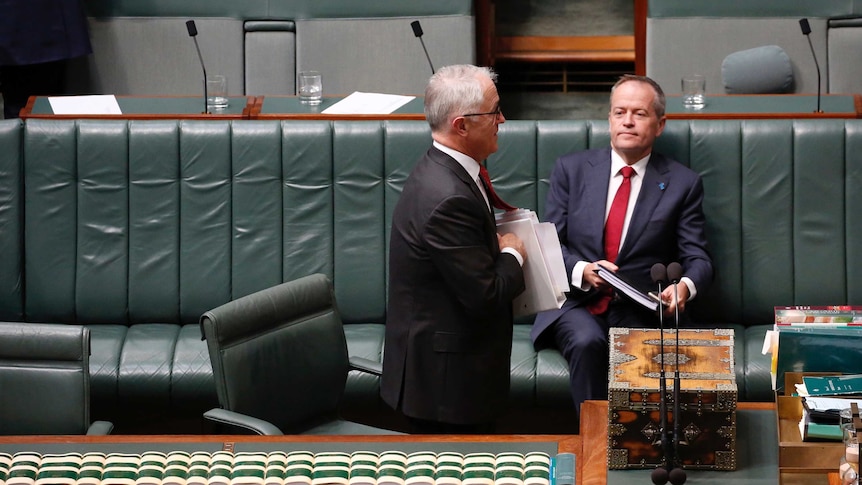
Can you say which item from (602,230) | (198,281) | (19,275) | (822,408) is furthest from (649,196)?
(19,275)

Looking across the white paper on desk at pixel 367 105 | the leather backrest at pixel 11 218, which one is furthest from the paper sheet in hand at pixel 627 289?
the leather backrest at pixel 11 218

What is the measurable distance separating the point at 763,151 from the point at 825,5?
5.80ft

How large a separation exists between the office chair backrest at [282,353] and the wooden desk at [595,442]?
949mm

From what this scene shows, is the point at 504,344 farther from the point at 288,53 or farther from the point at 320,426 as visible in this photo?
the point at 288,53

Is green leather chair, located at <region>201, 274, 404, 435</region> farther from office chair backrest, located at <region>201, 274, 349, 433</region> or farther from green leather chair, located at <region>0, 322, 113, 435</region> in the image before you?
green leather chair, located at <region>0, 322, 113, 435</region>

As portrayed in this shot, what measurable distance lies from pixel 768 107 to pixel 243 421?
2612 mm

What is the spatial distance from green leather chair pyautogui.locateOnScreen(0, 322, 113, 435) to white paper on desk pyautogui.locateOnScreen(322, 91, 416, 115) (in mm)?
1865

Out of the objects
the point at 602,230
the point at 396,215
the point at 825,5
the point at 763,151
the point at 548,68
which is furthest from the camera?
the point at 548,68

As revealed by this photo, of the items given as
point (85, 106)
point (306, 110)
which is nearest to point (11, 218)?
point (85, 106)

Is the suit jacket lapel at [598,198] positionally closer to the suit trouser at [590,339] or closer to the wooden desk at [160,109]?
the suit trouser at [590,339]

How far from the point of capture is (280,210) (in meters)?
4.55

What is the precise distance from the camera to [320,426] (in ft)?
11.3

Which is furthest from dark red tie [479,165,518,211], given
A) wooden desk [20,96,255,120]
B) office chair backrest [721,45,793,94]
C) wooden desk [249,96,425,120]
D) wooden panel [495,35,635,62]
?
wooden panel [495,35,635,62]

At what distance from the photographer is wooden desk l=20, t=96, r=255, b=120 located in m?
4.64
